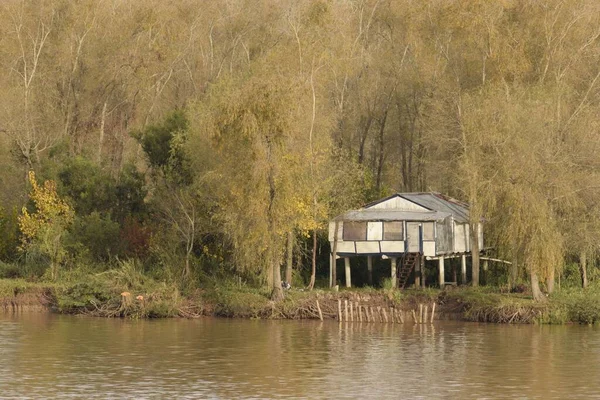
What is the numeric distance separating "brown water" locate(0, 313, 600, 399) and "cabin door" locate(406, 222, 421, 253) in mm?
6930

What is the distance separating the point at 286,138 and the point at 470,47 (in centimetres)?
1273

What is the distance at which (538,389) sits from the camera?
35.8 metres

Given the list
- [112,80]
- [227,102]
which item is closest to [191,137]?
[227,102]

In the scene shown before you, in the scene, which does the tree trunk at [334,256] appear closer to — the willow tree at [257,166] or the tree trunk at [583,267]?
the willow tree at [257,166]

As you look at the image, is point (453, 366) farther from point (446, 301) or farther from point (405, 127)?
point (405, 127)

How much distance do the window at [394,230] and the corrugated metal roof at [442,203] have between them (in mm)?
2282

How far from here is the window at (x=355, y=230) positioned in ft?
196

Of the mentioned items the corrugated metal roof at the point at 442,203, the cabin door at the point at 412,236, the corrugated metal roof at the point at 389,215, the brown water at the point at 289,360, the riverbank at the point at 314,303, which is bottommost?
the brown water at the point at 289,360

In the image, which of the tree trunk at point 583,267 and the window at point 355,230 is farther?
the window at point 355,230

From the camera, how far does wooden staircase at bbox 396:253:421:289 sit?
59.5m

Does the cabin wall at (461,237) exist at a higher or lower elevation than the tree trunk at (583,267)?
higher

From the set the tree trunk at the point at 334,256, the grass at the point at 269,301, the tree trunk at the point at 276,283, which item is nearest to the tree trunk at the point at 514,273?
the grass at the point at 269,301

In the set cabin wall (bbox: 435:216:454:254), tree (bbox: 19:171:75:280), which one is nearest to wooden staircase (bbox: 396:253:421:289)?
cabin wall (bbox: 435:216:454:254)

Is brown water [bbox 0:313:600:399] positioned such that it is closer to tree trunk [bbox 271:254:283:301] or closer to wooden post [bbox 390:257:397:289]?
tree trunk [bbox 271:254:283:301]
